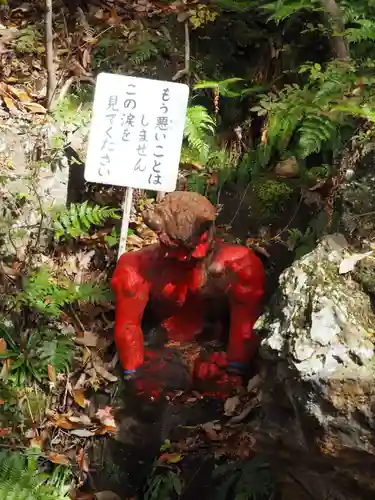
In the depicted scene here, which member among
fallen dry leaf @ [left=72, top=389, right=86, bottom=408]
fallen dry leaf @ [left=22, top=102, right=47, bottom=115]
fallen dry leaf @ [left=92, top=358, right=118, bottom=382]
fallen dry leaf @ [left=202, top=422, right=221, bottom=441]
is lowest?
fallen dry leaf @ [left=72, top=389, right=86, bottom=408]

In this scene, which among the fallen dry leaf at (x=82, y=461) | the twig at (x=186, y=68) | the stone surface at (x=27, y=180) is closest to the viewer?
the fallen dry leaf at (x=82, y=461)

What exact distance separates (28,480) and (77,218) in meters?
2.11

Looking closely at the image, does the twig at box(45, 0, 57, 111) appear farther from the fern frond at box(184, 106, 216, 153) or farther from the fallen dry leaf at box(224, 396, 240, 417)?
the fallen dry leaf at box(224, 396, 240, 417)

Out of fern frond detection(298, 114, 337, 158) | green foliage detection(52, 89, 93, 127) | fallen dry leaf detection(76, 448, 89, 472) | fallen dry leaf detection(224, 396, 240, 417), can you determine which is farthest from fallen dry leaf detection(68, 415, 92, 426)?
green foliage detection(52, 89, 93, 127)

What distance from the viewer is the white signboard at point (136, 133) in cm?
439

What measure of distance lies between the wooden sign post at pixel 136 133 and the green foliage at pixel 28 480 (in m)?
1.53

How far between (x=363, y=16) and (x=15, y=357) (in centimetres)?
365

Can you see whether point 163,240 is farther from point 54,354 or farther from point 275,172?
point 275,172

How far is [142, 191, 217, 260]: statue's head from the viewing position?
3.45m

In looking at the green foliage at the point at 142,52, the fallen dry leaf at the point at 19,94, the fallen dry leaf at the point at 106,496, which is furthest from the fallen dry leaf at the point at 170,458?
the green foliage at the point at 142,52

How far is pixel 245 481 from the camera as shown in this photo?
12.1 feet

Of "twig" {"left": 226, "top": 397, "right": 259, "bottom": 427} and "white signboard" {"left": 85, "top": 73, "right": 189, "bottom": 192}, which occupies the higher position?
"white signboard" {"left": 85, "top": 73, "right": 189, "bottom": 192}

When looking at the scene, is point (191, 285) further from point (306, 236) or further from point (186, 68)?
point (186, 68)

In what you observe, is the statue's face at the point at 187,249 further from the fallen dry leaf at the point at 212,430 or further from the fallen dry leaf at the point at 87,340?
the fallen dry leaf at the point at 87,340
